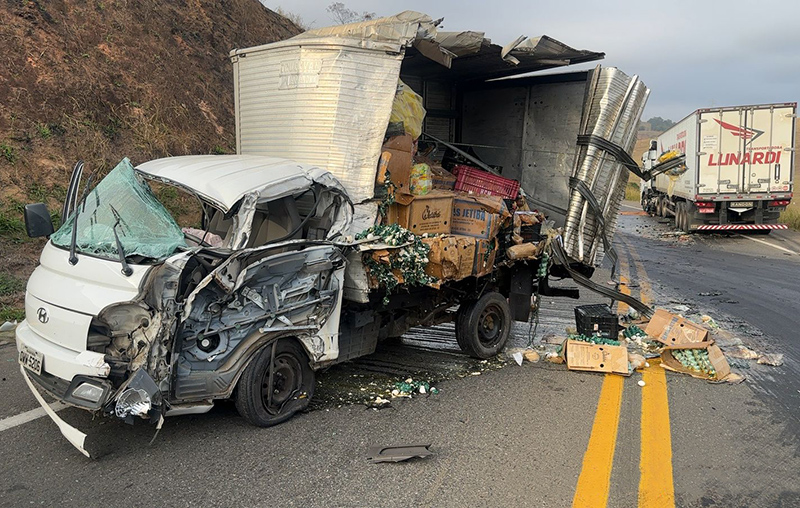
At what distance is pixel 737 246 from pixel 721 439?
39.2ft

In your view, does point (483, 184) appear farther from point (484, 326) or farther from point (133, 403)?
point (133, 403)

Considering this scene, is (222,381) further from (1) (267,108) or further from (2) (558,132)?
(2) (558,132)

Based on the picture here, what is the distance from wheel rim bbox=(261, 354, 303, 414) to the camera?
13.7 feet

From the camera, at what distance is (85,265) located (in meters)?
3.78

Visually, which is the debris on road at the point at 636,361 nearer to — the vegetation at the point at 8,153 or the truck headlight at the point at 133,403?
the truck headlight at the point at 133,403

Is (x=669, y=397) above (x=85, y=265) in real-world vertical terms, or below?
below

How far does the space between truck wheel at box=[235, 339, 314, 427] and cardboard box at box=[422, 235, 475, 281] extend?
136cm

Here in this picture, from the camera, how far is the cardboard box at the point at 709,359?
17.6 ft

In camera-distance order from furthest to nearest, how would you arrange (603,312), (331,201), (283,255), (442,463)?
(603,312)
(331,201)
(283,255)
(442,463)

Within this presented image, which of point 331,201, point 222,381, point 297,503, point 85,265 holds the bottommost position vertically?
point 297,503

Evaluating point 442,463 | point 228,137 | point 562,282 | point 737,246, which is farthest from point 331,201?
point 737,246

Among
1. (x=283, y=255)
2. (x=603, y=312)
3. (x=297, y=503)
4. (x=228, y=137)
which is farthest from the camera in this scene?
(x=228, y=137)

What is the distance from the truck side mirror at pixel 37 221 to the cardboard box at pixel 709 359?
5430mm

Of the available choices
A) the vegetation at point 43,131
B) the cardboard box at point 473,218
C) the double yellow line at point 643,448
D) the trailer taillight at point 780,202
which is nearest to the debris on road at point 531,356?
the double yellow line at point 643,448
